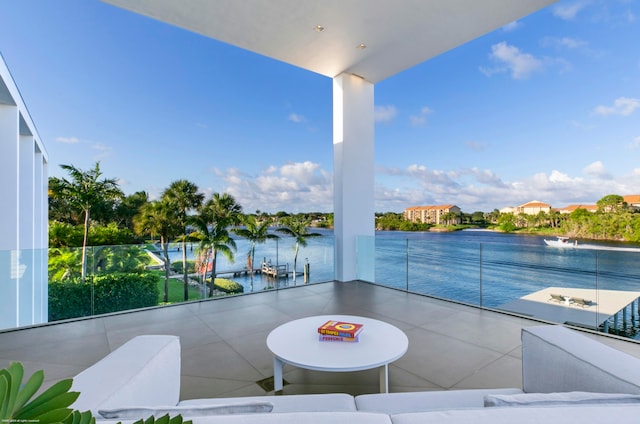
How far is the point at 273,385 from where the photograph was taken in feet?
7.95

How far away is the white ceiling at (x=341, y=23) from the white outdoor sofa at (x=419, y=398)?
4014mm

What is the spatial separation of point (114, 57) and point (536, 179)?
22.7 metres

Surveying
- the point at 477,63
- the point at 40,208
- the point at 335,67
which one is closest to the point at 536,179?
the point at 477,63

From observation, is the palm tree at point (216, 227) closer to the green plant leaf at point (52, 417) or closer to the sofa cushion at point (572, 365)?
the sofa cushion at point (572, 365)

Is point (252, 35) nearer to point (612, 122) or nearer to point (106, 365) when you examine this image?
point (106, 365)

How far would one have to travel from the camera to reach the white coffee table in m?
1.96

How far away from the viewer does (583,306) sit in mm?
3607

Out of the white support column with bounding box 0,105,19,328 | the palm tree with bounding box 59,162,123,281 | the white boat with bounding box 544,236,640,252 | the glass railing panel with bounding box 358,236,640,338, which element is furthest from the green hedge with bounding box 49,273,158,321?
the palm tree with bounding box 59,162,123,281

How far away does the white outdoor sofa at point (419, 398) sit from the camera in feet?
2.53

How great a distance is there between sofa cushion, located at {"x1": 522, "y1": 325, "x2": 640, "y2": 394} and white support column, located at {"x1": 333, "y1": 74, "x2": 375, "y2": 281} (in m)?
4.41

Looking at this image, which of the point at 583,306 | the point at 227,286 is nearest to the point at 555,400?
the point at 583,306

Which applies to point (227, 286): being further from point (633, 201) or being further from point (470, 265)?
point (633, 201)

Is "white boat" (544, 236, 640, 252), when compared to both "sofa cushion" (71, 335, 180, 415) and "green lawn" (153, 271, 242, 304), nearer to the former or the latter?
"sofa cushion" (71, 335, 180, 415)

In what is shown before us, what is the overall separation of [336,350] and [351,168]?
4.31 m
